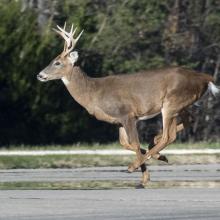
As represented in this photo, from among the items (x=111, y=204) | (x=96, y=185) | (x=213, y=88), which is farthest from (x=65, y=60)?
(x=111, y=204)

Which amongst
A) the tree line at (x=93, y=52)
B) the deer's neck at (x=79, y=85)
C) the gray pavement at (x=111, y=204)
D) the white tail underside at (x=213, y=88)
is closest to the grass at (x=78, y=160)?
the deer's neck at (x=79, y=85)

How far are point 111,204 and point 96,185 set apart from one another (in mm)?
2751

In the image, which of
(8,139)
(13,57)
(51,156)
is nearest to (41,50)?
(13,57)

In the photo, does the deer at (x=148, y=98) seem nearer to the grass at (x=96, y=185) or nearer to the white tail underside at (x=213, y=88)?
the white tail underside at (x=213, y=88)

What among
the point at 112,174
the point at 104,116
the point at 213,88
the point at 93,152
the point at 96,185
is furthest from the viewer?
the point at 93,152

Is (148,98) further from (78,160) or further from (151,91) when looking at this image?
(78,160)

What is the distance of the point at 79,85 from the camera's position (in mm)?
19828

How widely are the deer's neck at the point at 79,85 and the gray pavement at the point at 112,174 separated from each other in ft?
4.14

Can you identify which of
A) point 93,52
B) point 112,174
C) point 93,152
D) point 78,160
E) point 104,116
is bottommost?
point 93,52

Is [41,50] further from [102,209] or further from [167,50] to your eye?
[102,209]

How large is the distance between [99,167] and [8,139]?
8.84 meters

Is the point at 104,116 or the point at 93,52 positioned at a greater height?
the point at 104,116

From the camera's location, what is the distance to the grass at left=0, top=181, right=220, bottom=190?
15.5 meters

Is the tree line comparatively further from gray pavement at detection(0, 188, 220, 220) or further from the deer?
gray pavement at detection(0, 188, 220, 220)
